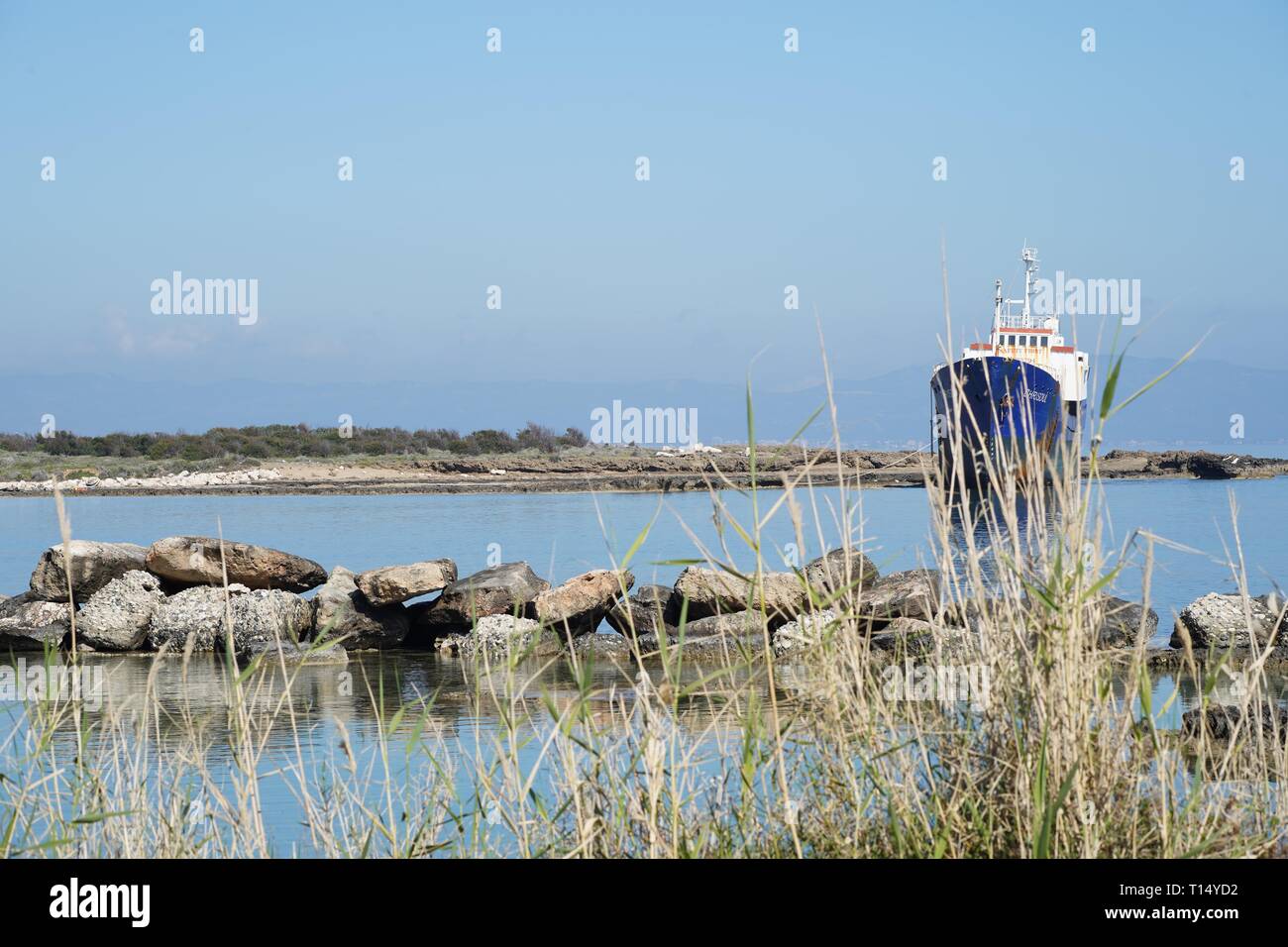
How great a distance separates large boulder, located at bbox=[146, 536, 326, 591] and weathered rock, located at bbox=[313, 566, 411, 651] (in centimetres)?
69

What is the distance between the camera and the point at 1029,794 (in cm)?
322

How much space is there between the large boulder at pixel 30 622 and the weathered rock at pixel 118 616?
19 centimetres

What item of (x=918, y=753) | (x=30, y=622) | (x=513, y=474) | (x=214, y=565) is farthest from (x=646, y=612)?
(x=513, y=474)

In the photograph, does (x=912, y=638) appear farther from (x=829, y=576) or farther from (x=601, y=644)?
(x=829, y=576)

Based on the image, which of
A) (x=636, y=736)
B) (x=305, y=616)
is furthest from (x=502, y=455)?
(x=636, y=736)

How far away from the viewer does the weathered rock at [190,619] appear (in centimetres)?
1197

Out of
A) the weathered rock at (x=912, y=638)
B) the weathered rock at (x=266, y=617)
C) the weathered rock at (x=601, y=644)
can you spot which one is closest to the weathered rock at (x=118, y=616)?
the weathered rock at (x=266, y=617)

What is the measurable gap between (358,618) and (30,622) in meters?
3.14

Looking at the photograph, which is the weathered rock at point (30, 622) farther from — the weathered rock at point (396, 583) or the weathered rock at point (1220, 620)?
the weathered rock at point (1220, 620)

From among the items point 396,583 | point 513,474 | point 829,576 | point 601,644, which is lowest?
point 601,644

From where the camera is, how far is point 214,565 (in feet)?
42.3

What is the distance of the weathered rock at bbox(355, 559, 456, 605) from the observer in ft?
39.4

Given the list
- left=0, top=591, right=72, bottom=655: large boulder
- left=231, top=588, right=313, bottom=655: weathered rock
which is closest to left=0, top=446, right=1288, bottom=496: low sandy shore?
left=231, top=588, right=313, bottom=655: weathered rock

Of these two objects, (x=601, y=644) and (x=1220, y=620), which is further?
(x=601, y=644)
